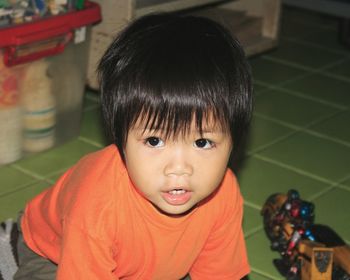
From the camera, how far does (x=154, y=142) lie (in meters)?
0.80

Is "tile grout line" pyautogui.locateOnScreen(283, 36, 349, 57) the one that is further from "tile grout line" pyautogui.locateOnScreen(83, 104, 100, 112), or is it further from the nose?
the nose

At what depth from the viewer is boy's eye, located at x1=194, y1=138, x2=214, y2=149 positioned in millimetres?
807

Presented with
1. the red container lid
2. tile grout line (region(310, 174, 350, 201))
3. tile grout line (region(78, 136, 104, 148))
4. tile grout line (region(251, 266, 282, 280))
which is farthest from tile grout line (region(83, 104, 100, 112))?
tile grout line (region(251, 266, 282, 280))

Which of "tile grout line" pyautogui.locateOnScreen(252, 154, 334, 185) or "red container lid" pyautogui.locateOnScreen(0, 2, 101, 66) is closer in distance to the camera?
"red container lid" pyautogui.locateOnScreen(0, 2, 101, 66)

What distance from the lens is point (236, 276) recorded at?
1.00 meters

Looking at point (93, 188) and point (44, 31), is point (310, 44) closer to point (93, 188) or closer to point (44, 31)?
point (44, 31)

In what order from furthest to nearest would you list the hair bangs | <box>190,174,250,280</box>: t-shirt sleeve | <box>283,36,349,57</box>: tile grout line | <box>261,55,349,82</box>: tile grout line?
<box>283,36,349,57</box>: tile grout line, <box>261,55,349,82</box>: tile grout line, <box>190,174,250,280</box>: t-shirt sleeve, the hair bangs

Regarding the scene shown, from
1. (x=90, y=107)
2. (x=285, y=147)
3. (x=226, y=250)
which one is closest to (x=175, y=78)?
(x=226, y=250)

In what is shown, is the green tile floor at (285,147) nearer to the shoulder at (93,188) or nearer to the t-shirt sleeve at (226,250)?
the t-shirt sleeve at (226,250)

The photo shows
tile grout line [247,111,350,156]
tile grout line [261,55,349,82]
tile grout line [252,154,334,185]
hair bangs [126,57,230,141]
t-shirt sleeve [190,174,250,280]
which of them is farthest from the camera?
tile grout line [261,55,349,82]

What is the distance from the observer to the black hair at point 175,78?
2.57 ft

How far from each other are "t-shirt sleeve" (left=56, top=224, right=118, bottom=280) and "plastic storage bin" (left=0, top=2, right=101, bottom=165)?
556 millimetres

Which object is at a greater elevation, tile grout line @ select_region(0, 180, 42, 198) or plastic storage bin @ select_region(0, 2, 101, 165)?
plastic storage bin @ select_region(0, 2, 101, 165)

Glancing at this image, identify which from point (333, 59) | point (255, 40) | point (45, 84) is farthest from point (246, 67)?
point (333, 59)
